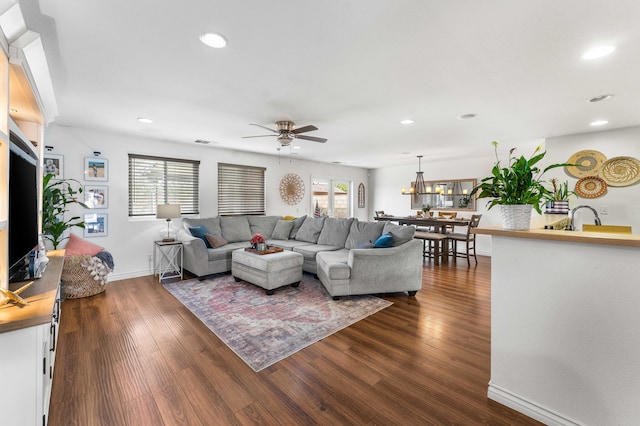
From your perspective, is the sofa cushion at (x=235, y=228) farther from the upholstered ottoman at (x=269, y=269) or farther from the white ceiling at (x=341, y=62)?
the white ceiling at (x=341, y=62)

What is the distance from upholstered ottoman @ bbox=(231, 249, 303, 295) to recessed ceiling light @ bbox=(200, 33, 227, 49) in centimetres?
250

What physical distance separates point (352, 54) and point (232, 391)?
99.3 inches

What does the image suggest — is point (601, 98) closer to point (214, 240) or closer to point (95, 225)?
point (214, 240)

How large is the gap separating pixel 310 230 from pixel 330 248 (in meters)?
0.83

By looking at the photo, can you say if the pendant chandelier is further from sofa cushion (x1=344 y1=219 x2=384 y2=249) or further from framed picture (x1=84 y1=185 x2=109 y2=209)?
framed picture (x1=84 y1=185 x2=109 y2=209)

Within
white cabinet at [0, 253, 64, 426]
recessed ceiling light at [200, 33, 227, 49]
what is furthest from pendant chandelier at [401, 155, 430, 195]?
white cabinet at [0, 253, 64, 426]

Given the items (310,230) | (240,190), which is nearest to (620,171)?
(310,230)

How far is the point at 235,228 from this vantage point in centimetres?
539

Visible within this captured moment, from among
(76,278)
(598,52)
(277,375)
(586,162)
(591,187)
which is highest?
(598,52)

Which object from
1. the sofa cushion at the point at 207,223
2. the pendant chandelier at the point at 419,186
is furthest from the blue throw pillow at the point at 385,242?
the pendant chandelier at the point at 419,186

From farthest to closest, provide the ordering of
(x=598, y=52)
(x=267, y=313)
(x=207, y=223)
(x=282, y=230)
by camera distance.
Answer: (x=282, y=230) → (x=207, y=223) → (x=267, y=313) → (x=598, y=52)

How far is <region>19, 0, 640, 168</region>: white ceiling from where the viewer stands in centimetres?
160

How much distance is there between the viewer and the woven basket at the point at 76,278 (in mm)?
3521

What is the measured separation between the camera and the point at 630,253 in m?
1.36
